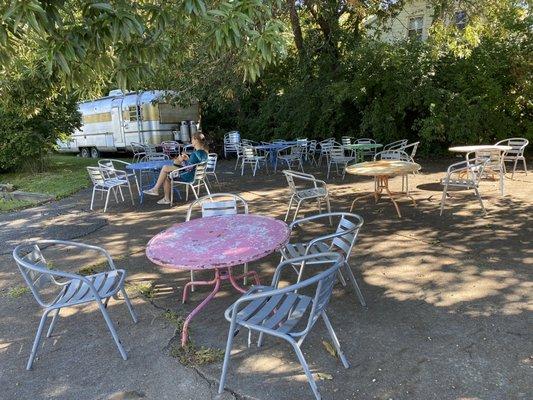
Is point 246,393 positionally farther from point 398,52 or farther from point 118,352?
point 398,52

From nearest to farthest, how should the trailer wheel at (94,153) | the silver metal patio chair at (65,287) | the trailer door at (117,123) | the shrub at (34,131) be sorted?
the silver metal patio chair at (65,287), the shrub at (34,131), the trailer door at (117,123), the trailer wheel at (94,153)

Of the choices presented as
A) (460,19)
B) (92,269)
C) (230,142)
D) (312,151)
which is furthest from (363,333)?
(230,142)

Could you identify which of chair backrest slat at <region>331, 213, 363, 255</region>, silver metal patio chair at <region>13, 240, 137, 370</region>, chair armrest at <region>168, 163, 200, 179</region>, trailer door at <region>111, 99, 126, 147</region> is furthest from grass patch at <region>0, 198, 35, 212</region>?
trailer door at <region>111, 99, 126, 147</region>

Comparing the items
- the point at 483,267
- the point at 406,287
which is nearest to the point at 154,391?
the point at 406,287

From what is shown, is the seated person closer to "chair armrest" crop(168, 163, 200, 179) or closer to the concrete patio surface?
"chair armrest" crop(168, 163, 200, 179)

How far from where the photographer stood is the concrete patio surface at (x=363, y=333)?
2453 millimetres

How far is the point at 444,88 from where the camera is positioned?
10539 millimetres

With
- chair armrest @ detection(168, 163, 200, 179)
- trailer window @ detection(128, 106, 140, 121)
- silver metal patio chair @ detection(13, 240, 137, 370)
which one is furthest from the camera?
trailer window @ detection(128, 106, 140, 121)

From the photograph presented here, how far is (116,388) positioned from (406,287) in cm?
238

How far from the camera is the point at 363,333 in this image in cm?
294

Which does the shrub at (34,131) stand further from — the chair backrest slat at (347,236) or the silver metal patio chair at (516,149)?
the silver metal patio chair at (516,149)

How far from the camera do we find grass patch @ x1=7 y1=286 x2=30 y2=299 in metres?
3.96

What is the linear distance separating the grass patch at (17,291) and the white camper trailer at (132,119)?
10037 millimetres

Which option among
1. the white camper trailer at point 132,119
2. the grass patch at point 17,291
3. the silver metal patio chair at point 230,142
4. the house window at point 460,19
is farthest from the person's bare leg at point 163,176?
the house window at point 460,19
